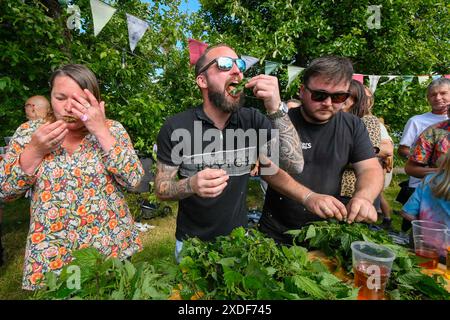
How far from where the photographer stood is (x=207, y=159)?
195 cm

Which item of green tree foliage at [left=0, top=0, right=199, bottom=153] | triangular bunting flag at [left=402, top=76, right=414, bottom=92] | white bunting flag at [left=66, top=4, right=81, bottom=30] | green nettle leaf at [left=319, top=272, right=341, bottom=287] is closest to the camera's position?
green nettle leaf at [left=319, top=272, right=341, bottom=287]

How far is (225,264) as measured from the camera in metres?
1.17

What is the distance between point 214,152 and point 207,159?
6 cm

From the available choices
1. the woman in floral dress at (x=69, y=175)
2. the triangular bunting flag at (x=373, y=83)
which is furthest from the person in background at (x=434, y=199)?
the triangular bunting flag at (x=373, y=83)

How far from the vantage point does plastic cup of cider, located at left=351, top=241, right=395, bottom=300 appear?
48.0 inches

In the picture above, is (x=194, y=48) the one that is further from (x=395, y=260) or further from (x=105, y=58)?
(x=395, y=260)

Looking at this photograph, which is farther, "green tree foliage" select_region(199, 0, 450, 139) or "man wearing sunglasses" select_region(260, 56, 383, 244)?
"green tree foliage" select_region(199, 0, 450, 139)

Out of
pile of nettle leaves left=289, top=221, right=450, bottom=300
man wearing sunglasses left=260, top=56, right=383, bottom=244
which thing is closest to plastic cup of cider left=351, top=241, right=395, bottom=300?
pile of nettle leaves left=289, top=221, right=450, bottom=300

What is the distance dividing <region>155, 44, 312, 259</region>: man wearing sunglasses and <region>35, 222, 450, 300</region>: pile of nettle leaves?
0.50 metres

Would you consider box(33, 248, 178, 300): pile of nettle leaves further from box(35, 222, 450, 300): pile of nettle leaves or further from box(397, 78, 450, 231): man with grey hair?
box(397, 78, 450, 231): man with grey hair

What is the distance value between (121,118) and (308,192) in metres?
3.23

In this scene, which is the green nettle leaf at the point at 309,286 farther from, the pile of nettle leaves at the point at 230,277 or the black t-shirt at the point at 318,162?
the black t-shirt at the point at 318,162
